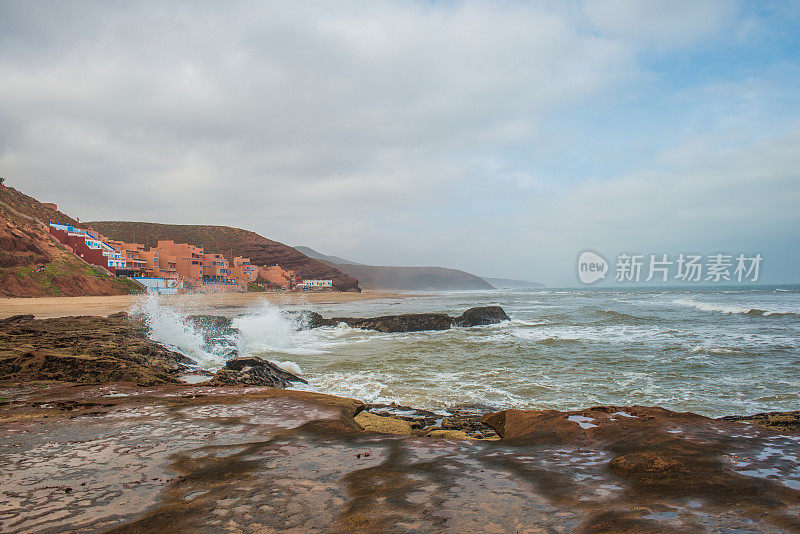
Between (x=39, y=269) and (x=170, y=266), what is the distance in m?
32.8

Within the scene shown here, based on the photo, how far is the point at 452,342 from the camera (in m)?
19.3

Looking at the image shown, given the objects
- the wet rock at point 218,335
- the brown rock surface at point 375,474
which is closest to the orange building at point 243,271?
the wet rock at point 218,335

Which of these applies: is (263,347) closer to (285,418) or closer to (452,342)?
(452,342)

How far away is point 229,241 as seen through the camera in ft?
355

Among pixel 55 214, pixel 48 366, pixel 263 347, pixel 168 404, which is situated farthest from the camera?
pixel 55 214

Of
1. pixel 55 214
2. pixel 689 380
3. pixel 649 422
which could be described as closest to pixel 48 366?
pixel 649 422

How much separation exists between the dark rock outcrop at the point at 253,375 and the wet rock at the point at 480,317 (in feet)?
58.2

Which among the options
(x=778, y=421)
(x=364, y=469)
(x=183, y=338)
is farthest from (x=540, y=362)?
(x=183, y=338)

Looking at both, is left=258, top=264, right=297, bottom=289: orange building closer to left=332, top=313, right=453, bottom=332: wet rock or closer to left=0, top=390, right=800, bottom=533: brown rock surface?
left=332, top=313, right=453, bottom=332: wet rock

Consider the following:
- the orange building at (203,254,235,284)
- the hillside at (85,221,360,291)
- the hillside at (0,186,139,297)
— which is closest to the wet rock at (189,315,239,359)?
the hillside at (0,186,139,297)

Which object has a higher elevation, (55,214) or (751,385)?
(55,214)

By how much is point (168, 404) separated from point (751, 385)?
13549 mm

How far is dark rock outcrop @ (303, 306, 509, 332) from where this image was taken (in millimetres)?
25169

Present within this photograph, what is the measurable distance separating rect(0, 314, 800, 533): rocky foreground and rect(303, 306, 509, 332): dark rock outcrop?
59.6ft
